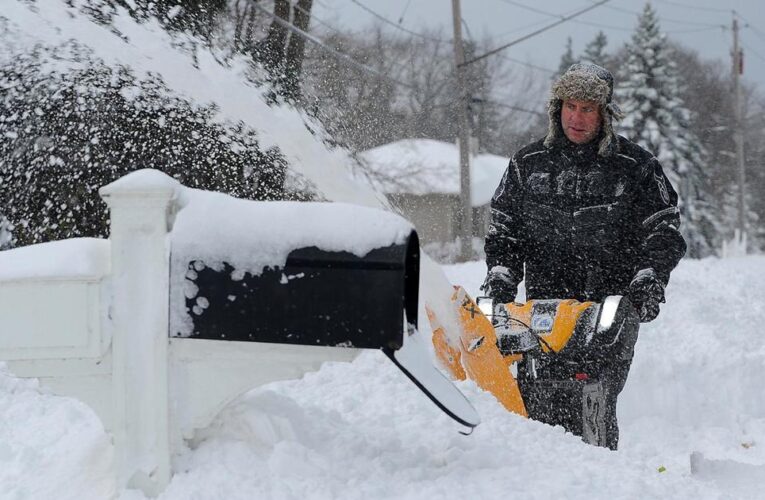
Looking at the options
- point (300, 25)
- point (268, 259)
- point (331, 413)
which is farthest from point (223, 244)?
point (300, 25)

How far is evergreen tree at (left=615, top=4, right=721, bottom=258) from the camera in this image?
131 feet


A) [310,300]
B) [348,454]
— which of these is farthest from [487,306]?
[310,300]

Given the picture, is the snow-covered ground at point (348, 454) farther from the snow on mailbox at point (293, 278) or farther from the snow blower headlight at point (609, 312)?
the snow blower headlight at point (609, 312)

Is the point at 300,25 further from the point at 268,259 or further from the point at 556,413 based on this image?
the point at 268,259

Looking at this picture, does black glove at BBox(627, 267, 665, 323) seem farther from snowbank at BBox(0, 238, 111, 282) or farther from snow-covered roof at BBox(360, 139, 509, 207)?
A: snow-covered roof at BBox(360, 139, 509, 207)

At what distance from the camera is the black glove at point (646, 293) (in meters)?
3.83

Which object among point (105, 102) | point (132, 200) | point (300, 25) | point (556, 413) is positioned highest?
point (300, 25)

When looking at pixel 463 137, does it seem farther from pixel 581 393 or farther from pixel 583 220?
pixel 581 393

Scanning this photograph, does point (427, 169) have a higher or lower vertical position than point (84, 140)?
higher

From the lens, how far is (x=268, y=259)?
2160 mm

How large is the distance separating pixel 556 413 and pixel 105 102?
485 cm

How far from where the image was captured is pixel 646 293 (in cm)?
384

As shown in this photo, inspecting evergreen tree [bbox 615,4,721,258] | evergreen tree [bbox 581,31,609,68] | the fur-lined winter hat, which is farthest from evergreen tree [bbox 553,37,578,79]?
the fur-lined winter hat

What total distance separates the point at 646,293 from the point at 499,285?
0.72 metres
